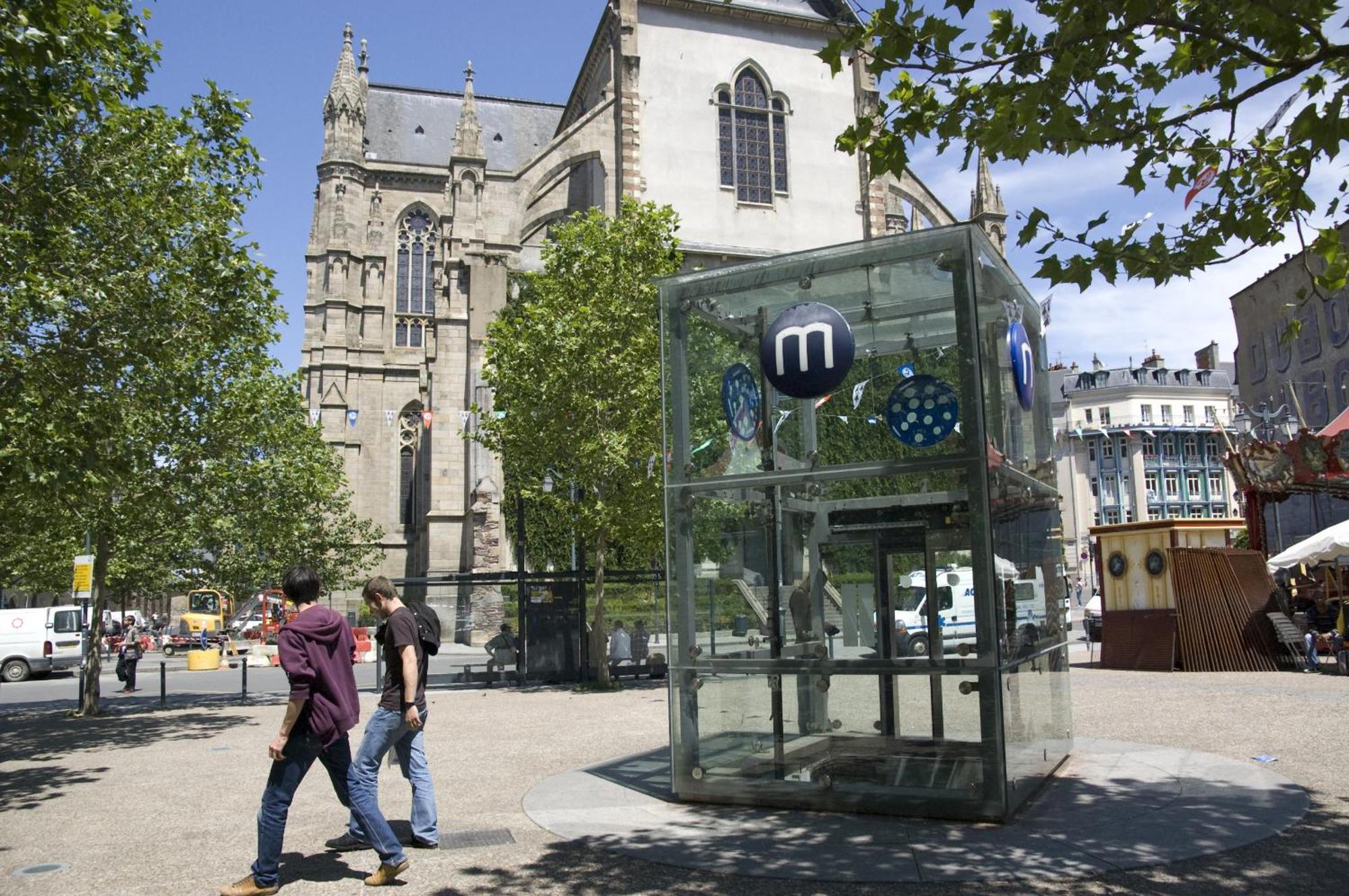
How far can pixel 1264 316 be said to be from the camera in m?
43.5

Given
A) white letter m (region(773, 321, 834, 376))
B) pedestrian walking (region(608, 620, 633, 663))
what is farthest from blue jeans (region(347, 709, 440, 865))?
pedestrian walking (region(608, 620, 633, 663))

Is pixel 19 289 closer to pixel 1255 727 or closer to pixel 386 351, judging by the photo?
pixel 1255 727

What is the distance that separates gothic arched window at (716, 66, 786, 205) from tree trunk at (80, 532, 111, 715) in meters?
23.4

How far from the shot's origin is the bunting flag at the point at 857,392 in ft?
24.4

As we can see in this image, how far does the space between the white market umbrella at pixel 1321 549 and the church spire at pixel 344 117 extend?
4416 centimetres

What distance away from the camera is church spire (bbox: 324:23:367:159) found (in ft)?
163

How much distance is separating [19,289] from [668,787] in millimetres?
7179

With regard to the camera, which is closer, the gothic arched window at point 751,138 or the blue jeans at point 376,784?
the blue jeans at point 376,784

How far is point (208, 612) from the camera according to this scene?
55.7 m

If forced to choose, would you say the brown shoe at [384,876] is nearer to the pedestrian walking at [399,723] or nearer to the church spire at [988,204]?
the pedestrian walking at [399,723]

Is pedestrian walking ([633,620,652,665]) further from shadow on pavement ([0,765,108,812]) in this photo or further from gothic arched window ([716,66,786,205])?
gothic arched window ([716,66,786,205])

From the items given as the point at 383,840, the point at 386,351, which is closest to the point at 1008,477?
the point at 383,840

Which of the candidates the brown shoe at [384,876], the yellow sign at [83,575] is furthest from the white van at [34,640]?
the brown shoe at [384,876]

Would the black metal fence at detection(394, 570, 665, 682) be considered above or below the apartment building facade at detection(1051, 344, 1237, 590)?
below
